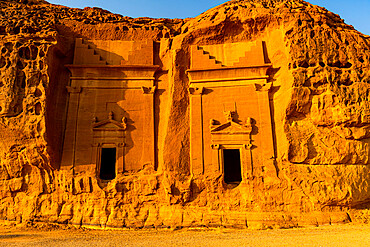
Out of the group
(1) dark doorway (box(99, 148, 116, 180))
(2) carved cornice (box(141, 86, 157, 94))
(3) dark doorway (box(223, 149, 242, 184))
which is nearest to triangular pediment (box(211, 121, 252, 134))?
(3) dark doorway (box(223, 149, 242, 184))

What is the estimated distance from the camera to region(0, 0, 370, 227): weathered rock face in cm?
1173

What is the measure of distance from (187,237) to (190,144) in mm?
4489

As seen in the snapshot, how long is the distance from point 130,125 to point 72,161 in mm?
2965

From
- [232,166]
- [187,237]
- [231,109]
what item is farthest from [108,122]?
[232,166]

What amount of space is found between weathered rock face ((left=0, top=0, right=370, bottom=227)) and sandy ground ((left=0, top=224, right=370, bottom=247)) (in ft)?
2.37

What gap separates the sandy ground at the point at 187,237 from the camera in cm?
843

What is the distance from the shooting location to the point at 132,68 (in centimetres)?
1420

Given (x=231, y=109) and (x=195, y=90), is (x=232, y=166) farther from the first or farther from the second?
(x=195, y=90)

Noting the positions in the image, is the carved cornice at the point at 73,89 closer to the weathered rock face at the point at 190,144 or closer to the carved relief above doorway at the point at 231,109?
the weathered rock face at the point at 190,144

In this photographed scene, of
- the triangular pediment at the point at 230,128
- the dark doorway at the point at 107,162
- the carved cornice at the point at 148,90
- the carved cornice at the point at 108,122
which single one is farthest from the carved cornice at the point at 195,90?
the dark doorway at the point at 107,162

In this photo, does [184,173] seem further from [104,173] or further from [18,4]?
[18,4]

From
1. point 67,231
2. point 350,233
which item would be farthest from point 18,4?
point 350,233

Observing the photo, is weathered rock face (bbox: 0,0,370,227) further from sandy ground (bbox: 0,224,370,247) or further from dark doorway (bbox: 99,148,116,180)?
dark doorway (bbox: 99,148,116,180)

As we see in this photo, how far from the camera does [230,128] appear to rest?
1309 centimetres
